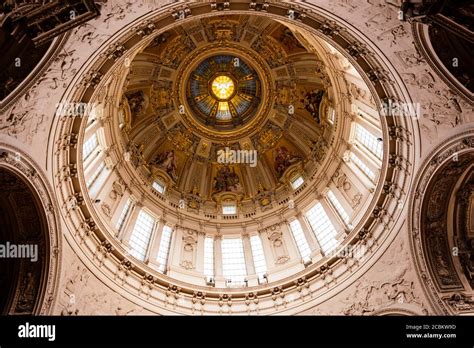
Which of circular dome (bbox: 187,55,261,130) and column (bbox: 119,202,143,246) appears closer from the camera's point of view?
column (bbox: 119,202,143,246)

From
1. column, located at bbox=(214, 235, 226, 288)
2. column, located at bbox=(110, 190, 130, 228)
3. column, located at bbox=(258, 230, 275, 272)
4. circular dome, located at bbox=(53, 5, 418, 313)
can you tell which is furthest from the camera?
column, located at bbox=(258, 230, 275, 272)

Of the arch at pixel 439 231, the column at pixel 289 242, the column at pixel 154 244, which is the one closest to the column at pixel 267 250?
the column at pixel 289 242

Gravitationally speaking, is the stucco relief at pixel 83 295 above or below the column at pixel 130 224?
below

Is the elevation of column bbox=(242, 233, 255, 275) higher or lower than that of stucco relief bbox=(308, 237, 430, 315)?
higher

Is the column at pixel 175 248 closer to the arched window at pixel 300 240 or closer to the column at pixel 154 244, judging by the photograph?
the column at pixel 154 244

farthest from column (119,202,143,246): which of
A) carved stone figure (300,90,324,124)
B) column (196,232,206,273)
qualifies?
carved stone figure (300,90,324,124)

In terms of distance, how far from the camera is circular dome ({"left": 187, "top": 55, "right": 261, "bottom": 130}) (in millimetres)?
37406

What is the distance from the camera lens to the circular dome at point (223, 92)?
37.4 m

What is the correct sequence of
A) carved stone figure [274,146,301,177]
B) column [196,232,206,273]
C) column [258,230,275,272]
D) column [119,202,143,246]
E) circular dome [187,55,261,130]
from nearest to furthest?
1. column [119,202,143,246]
2. column [196,232,206,273]
3. column [258,230,275,272]
4. carved stone figure [274,146,301,177]
5. circular dome [187,55,261,130]
